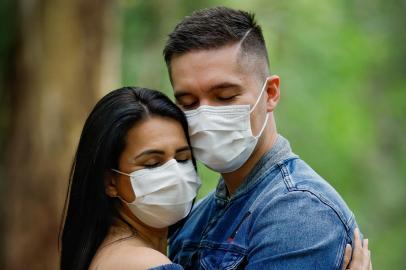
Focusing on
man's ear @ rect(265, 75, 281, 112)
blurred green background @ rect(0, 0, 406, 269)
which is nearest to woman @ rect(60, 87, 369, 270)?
man's ear @ rect(265, 75, 281, 112)

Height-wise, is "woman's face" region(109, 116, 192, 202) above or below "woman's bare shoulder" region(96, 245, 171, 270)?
above

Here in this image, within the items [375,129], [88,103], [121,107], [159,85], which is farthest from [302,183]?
[375,129]

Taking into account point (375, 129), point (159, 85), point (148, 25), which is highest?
point (148, 25)

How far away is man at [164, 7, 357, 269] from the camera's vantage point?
3150 mm

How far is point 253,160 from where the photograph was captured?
362cm

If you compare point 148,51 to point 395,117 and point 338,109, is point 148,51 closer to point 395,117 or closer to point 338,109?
point 338,109

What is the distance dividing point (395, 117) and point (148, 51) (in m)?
6.06

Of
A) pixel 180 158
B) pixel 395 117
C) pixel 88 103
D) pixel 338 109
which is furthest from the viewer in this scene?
pixel 395 117

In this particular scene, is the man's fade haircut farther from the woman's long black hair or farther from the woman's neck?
the woman's neck

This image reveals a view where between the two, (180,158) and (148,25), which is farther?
(148,25)

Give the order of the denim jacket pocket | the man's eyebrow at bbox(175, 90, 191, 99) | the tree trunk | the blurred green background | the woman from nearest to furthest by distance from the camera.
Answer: the denim jacket pocket → the woman → the man's eyebrow at bbox(175, 90, 191, 99) → the tree trunk → the blurred green background

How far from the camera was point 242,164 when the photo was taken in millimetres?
3584

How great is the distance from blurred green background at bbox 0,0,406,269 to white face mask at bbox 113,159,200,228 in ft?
19.5

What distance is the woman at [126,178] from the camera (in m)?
3.39
